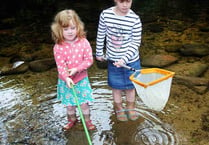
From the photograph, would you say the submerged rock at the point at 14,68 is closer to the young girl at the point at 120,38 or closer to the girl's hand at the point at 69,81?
the young girl at the point at 120,38

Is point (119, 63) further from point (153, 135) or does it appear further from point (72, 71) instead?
point (153, 135)

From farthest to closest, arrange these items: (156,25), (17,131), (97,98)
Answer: (156,25), (97,98), (17,131)

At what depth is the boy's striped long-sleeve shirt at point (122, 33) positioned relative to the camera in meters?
3.37

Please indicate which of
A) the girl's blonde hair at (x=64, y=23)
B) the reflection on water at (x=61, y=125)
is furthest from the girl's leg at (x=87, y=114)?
the girl's blonde hair at (x=64, y=23)

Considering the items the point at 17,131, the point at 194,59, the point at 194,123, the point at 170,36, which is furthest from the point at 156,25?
the point at 17,131

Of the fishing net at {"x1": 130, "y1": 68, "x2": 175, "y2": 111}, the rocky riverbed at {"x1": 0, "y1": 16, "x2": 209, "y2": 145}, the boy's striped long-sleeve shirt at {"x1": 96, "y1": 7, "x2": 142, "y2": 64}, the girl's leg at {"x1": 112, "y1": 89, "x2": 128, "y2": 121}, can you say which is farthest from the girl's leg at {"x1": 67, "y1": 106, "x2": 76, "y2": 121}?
the rocky riverbed at {"x1": 0, "y1": 16, "x2": 209, "y2": 145}

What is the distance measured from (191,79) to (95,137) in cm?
202

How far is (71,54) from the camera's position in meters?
3.31

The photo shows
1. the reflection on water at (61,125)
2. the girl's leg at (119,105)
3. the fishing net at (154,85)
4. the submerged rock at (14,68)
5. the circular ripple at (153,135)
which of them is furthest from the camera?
the submerged rock at (14,68)

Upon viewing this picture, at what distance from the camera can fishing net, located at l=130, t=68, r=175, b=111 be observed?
3.12m

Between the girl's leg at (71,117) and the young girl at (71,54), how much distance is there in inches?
10.3

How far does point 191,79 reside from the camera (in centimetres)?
488

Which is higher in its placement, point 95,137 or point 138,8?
point 138,8

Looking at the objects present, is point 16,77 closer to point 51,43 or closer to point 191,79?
point 51,43
